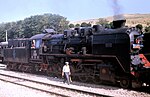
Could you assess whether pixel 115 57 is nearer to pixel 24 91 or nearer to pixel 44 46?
pixel 24 91

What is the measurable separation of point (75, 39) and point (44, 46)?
423cm

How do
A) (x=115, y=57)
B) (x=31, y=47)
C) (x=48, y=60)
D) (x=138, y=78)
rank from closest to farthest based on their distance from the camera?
(x=138, y=78), (x=115, y=57), (x=48, y=60), (x=31, y=47)

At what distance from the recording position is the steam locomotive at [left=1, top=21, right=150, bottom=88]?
48.9ft

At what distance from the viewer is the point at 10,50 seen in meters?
27.9

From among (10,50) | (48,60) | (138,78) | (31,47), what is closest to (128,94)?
(138,78)

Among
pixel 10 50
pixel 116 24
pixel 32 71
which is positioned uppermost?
pixel 116 24

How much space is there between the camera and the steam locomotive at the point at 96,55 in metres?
14.9

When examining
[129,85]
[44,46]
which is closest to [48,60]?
[44,46]

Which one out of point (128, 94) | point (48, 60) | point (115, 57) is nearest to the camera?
point (128, 94)

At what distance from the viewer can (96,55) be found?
16828 mm

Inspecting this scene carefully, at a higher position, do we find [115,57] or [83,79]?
[115,57]

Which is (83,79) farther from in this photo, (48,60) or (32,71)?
(32,71)

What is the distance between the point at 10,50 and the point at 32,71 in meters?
4.27

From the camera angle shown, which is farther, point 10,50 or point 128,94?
point 10,50
